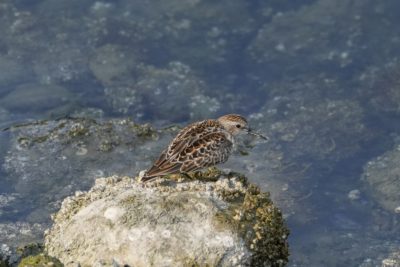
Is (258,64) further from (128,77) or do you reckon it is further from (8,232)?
(8,232)

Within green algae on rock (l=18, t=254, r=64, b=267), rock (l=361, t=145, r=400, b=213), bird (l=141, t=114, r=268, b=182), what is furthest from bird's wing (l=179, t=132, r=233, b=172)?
rock (l=361, t=145, r=400, b=213)

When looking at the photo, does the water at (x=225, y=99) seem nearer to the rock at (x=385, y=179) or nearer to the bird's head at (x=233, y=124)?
the rock at (x=385, y=179)

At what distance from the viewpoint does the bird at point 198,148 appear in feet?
26.4

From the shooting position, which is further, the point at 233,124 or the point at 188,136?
the point at 233,124

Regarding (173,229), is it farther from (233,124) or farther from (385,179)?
(385,179)

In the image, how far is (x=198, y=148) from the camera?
858cm

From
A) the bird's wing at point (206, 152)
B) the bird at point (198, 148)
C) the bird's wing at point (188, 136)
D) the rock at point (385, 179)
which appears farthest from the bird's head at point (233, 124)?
the rock at point (385, 179)

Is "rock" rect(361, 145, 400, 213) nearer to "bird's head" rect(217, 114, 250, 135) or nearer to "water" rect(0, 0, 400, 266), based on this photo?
"water" rect(0, 0, 400, 266)

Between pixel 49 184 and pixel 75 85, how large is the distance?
341 cm

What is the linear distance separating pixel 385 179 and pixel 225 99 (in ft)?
11.2

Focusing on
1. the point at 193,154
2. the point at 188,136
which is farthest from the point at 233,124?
the point at 193,154

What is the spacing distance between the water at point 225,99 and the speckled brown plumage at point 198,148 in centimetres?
240

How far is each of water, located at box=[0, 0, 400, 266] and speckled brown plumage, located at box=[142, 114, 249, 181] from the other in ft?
7.88

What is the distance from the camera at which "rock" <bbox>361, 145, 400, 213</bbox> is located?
12.1m
